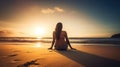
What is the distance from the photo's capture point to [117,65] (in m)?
4.38

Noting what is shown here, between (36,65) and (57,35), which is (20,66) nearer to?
(36,65)

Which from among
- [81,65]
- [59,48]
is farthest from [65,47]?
[81,65]

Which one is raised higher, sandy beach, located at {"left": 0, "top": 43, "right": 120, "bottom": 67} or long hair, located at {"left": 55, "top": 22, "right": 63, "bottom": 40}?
long hair, located at {"left": 55, "top": 22, "right": 63, "bottom": 40}

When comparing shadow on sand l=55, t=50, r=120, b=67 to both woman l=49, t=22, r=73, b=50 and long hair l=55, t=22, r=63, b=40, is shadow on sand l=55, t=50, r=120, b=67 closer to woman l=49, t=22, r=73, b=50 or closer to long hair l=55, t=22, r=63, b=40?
woman l=49, t=22, r=73, b=50

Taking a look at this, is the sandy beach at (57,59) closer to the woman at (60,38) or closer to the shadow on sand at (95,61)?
the shadow on sand at (95,61)

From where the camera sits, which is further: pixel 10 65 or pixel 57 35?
pixel 57 35

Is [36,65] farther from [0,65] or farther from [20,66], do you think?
[0,65]

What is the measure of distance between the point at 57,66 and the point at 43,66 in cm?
34

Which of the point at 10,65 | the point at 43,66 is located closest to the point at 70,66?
the point at 43,66

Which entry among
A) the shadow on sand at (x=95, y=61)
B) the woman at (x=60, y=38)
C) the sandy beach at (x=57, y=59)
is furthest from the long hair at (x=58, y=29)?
the shadow on sand at (x=95, y=61)

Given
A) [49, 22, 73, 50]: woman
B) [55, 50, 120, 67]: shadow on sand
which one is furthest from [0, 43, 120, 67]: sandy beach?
[49, 22, 73, 50]: woman

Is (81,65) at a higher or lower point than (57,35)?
lower

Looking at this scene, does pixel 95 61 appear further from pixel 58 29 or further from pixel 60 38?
pixel 60 38

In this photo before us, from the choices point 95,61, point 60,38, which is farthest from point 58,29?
point 95,61
